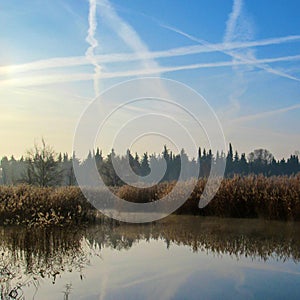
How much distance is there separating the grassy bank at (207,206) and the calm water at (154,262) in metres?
1.01

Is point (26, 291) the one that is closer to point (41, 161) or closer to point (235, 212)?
point (235, 212)

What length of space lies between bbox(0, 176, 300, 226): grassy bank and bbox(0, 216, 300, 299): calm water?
3.31ft

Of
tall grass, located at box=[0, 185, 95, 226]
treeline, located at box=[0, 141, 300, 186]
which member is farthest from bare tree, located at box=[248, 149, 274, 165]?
tall grass, located at box=[0, 185, 95, 226]

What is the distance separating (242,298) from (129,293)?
1.33 m

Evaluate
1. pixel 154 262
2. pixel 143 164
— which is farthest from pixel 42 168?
pixel 154 262

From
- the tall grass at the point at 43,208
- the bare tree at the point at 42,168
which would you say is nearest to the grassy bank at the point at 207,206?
the tall grass at the point at 43,208

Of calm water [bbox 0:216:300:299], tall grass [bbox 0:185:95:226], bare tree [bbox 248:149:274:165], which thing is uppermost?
bare tree [bbox 248:149:274:165]

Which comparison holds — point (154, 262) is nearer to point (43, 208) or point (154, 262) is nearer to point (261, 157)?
point (43, 208)

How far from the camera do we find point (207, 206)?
13984 millimetres

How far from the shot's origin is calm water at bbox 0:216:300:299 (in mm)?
5711

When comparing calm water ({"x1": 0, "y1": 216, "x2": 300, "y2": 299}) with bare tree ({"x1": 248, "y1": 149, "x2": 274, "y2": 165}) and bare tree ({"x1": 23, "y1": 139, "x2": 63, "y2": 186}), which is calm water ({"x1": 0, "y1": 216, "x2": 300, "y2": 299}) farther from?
bare tree ({"x1": 248, "y1": 149, "x2": 274, "y2": 165})

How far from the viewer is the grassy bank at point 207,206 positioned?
12219 millimetres

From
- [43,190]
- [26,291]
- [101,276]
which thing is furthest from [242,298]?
[43,190]

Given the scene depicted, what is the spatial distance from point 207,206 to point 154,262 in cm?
657
